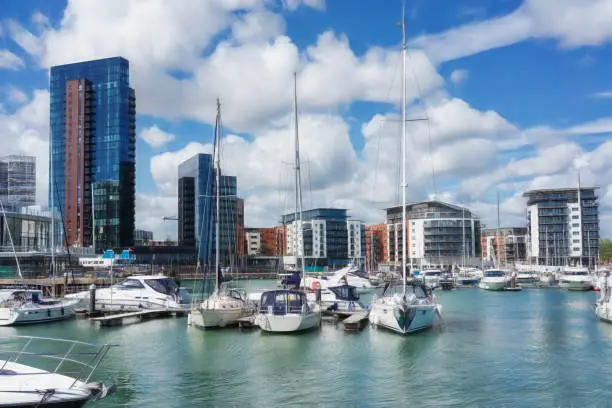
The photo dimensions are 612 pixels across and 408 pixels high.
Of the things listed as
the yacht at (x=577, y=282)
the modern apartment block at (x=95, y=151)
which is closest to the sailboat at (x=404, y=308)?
the yacht at (x=577, y=282)

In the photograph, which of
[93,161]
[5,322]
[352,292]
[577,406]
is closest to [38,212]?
[93,161]

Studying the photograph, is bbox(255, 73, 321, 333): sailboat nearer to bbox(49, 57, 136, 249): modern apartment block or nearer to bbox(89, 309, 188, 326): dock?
bbox(89, 309, 188, 326): dock

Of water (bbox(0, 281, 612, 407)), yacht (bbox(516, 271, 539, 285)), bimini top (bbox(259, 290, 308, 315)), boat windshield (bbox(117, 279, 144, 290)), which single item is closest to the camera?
water (bbox(0, 281, 612, 407))

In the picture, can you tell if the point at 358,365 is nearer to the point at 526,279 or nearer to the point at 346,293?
the point at 346,293

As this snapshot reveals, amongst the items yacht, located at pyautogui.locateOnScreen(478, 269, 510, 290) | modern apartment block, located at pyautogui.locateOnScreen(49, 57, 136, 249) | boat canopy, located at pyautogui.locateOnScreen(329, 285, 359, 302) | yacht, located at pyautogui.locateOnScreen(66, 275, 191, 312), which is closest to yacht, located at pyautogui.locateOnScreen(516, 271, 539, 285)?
yacht, located at pyautogui.locateOnScreen(478, 269, 510, 290)

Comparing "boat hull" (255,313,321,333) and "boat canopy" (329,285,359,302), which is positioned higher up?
"boat canopy" (329,285,359,302)

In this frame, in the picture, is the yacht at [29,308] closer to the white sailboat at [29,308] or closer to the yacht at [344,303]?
the white sailboat at [29,308]

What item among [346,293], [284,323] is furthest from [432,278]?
[284,323]

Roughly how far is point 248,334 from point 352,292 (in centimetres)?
1440

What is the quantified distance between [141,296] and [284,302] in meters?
20.4

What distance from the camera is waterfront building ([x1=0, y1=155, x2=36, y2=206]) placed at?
6255 inches

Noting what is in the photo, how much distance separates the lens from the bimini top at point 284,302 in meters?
43.6

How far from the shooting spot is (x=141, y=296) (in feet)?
191

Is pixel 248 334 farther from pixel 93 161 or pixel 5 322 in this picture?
pixel 93 161
